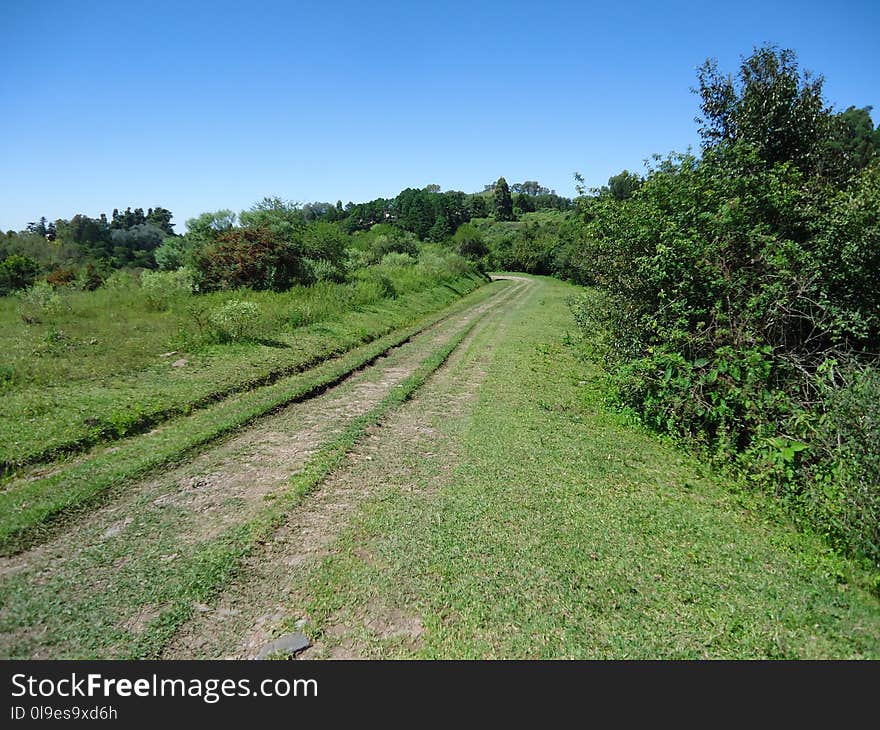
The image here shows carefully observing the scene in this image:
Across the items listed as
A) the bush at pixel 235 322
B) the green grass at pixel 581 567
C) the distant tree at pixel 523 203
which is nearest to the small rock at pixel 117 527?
the green grass at pixel 581 567

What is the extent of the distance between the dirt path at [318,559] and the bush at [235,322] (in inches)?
213

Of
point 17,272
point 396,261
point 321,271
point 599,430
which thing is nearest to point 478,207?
point 396,261

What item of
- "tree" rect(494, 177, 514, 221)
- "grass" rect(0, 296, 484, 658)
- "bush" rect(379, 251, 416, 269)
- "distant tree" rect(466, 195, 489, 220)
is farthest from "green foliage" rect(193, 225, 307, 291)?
"distant tree" rect(466, 195, 489, 220)

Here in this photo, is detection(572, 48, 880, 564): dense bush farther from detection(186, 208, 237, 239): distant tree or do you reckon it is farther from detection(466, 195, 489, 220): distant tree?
detection(466, 195, 489, 220): distant tree

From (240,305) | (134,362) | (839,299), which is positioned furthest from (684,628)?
(240,305)

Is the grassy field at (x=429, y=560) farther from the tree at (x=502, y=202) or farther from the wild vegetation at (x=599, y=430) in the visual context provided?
the tree at (x=502, y=202)

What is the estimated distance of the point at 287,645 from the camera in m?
2.87

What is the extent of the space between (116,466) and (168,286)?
1416 cm

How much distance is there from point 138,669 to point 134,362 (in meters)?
7.28

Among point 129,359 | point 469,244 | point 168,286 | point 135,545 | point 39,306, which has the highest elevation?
point 469,244

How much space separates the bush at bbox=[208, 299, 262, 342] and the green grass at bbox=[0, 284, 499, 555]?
281 cm

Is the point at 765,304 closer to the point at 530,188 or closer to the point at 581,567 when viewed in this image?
the point at 581,567

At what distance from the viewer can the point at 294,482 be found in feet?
16.4

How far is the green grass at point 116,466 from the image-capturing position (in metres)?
3.96
